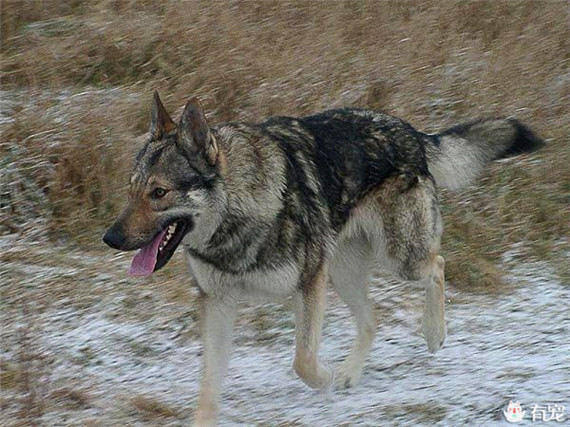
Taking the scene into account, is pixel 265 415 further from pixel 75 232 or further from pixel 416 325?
pixel 75 232

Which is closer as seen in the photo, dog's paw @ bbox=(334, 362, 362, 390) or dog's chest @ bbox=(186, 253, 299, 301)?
dog's chest @ bbox=(186, 253, 299, 301)

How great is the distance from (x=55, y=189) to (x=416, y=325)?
273 cm

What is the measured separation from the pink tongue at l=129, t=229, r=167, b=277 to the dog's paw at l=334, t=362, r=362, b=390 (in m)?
1.23

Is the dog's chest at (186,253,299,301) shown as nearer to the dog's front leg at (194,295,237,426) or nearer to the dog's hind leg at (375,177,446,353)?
the dog's front leg at (194,295,237,426)

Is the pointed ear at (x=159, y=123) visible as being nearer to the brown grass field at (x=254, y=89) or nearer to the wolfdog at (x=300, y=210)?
the wolfdog at (x=300, y=210)

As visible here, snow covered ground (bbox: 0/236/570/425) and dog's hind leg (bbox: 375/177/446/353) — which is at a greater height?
dog's hind leg (bbox: 375/177/446/353)

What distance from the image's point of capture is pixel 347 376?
4609 millimetres

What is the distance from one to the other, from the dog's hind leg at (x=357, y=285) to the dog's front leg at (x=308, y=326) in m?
0.54

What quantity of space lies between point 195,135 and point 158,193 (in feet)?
0.97

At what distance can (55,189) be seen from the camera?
6.50 meters

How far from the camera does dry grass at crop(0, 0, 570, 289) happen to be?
6414mm

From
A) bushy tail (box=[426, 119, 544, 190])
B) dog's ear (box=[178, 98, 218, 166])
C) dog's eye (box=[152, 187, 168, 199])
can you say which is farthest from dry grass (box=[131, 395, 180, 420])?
bushy tail (box=[426, 119, 544, 190])

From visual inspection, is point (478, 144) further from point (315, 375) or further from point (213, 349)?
point (213, 349)

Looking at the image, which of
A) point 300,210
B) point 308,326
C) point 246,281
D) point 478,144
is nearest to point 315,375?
point 308,326
